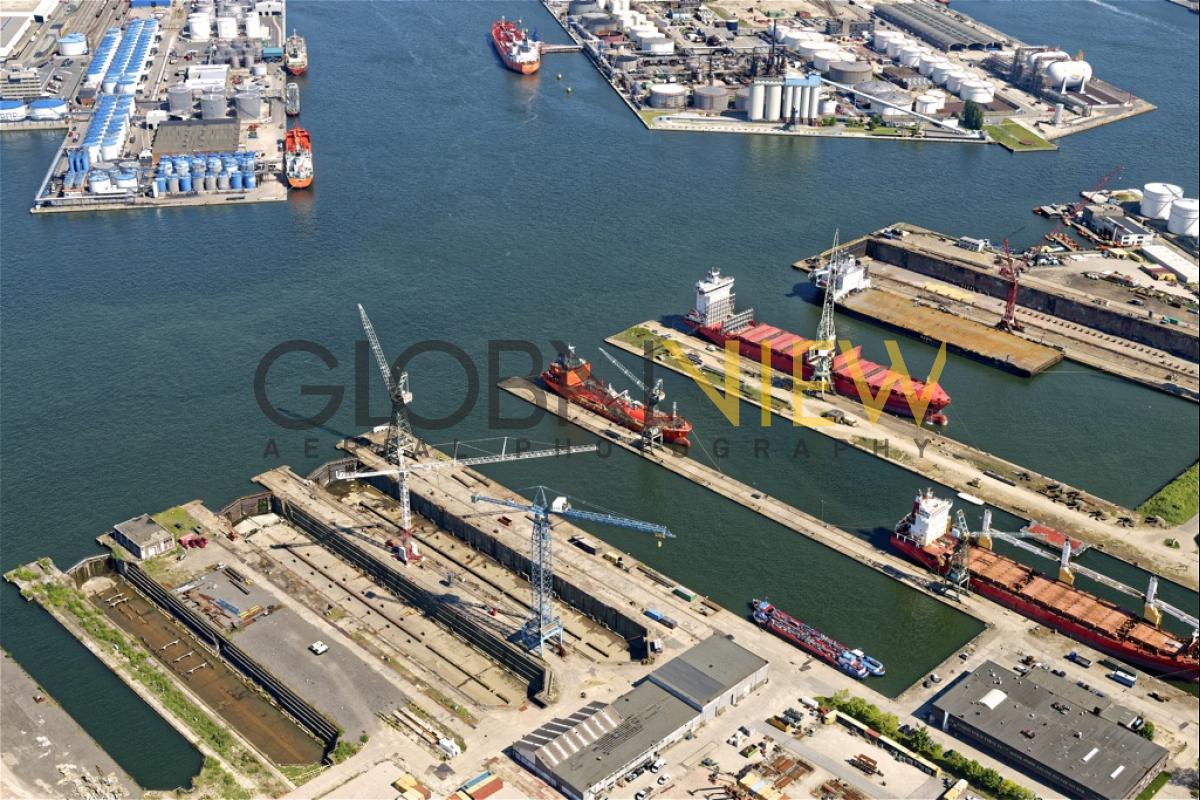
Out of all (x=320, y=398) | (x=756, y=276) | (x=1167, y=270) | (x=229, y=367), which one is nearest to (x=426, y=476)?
(x=320, y=398)

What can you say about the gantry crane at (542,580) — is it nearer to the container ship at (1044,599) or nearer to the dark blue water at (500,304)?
the dark blue water at (500,304)

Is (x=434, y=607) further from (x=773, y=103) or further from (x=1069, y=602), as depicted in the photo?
(x=773, y=103)

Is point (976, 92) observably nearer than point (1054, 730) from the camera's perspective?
No

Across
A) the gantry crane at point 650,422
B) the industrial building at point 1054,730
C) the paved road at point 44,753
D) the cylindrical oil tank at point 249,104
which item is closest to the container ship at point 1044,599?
the industrial building at point 1054,730

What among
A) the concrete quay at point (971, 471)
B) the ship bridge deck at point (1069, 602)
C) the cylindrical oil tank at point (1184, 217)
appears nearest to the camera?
the ship bridge deck at point (1069, 602)

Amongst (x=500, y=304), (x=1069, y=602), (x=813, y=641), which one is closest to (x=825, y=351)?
(x=500, y=304)

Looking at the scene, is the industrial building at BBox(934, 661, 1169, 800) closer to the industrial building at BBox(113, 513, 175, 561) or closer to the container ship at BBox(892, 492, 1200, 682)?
the container ship at BBox(892, 492, 1200, 682)

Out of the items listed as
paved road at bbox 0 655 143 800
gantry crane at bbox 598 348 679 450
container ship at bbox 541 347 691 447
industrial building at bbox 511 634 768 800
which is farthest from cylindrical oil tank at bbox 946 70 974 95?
paved road at bbox 0 655 143 800
